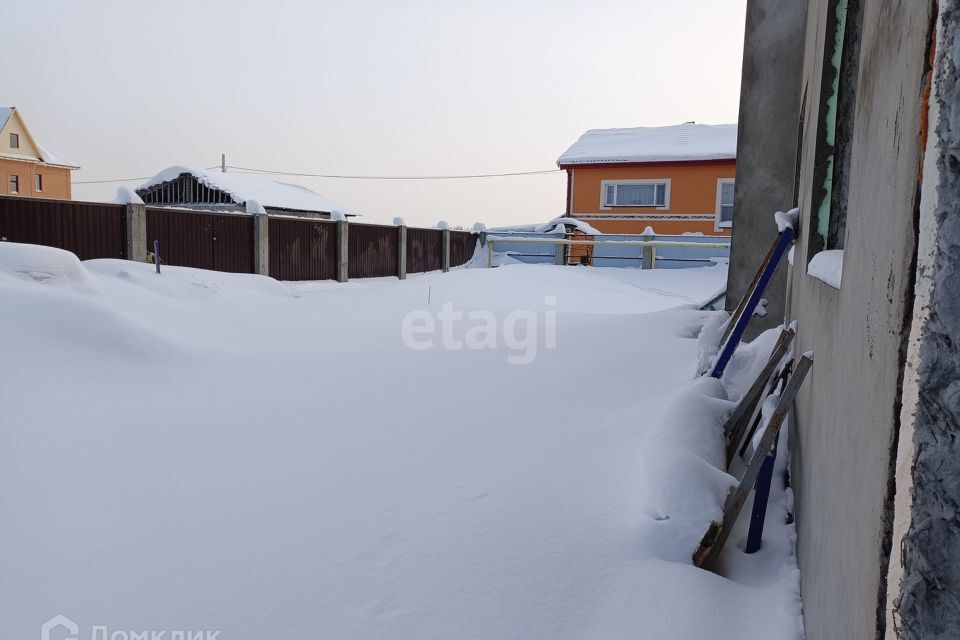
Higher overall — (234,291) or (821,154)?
(821,154)

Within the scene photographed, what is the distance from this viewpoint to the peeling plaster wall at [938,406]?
79cm

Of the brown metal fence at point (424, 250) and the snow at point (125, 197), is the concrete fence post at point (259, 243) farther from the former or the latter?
the brown metal fence at point (424, 250)

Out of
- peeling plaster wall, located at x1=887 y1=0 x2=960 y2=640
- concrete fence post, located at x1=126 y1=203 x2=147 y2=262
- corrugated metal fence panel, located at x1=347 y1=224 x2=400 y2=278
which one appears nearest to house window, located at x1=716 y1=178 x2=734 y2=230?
corrugated metal fence panel, located at x1=347 y1=224 x2=400 y2=278

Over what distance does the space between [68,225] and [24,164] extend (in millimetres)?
34802

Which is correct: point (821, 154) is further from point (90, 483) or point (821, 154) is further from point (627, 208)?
point (627, 208)

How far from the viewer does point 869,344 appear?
4.04 ft

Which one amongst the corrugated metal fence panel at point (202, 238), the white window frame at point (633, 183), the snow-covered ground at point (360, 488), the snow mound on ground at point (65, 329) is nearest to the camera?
the snow-covered ground at point (360, 488)

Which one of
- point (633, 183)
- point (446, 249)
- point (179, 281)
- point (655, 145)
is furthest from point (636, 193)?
point (179, 281)

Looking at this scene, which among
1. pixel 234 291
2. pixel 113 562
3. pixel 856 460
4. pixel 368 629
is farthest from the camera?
pixel 234 291

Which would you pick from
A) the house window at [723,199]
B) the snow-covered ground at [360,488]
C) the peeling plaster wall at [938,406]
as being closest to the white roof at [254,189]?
the house window at [723,199]

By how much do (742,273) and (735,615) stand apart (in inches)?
193

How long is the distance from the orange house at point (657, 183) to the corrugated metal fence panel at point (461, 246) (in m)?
3.37

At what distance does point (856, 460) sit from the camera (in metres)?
1.28

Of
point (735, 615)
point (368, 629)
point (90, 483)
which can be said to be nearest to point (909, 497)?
point (735, 615)
